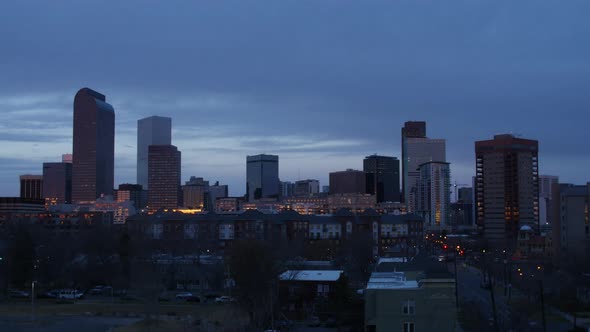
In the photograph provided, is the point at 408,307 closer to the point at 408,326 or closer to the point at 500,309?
the point at 408,326

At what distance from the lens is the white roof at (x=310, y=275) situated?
32250mm

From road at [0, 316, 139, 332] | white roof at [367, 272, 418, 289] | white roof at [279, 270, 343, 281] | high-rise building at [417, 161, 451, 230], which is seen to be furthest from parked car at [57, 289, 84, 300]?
high-rise building at [417, 161, 451, 230]

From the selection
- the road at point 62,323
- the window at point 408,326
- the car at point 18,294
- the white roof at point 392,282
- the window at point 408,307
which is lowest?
the car at point 18,294

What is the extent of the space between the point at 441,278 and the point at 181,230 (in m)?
39.5

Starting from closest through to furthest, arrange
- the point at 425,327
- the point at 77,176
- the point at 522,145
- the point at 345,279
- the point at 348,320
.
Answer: the point at 425,327
the point at 348,320
the point at 345,279
the point at 522,145
the point at 77,176

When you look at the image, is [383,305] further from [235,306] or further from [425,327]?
[235,306]

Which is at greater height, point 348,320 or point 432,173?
point 432,173

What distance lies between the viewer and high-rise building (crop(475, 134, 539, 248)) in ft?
334

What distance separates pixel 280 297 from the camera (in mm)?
30906

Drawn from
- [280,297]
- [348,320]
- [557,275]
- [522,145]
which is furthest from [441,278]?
[522,145]

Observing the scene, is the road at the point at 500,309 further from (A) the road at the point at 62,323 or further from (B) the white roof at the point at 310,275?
(A) the road at the point at 62,323

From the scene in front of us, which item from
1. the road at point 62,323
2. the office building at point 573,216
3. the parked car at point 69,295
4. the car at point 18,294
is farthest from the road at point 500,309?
the car at point 18,294

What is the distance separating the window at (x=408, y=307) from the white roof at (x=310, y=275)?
12209mm

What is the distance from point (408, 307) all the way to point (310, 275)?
45.0 feet
